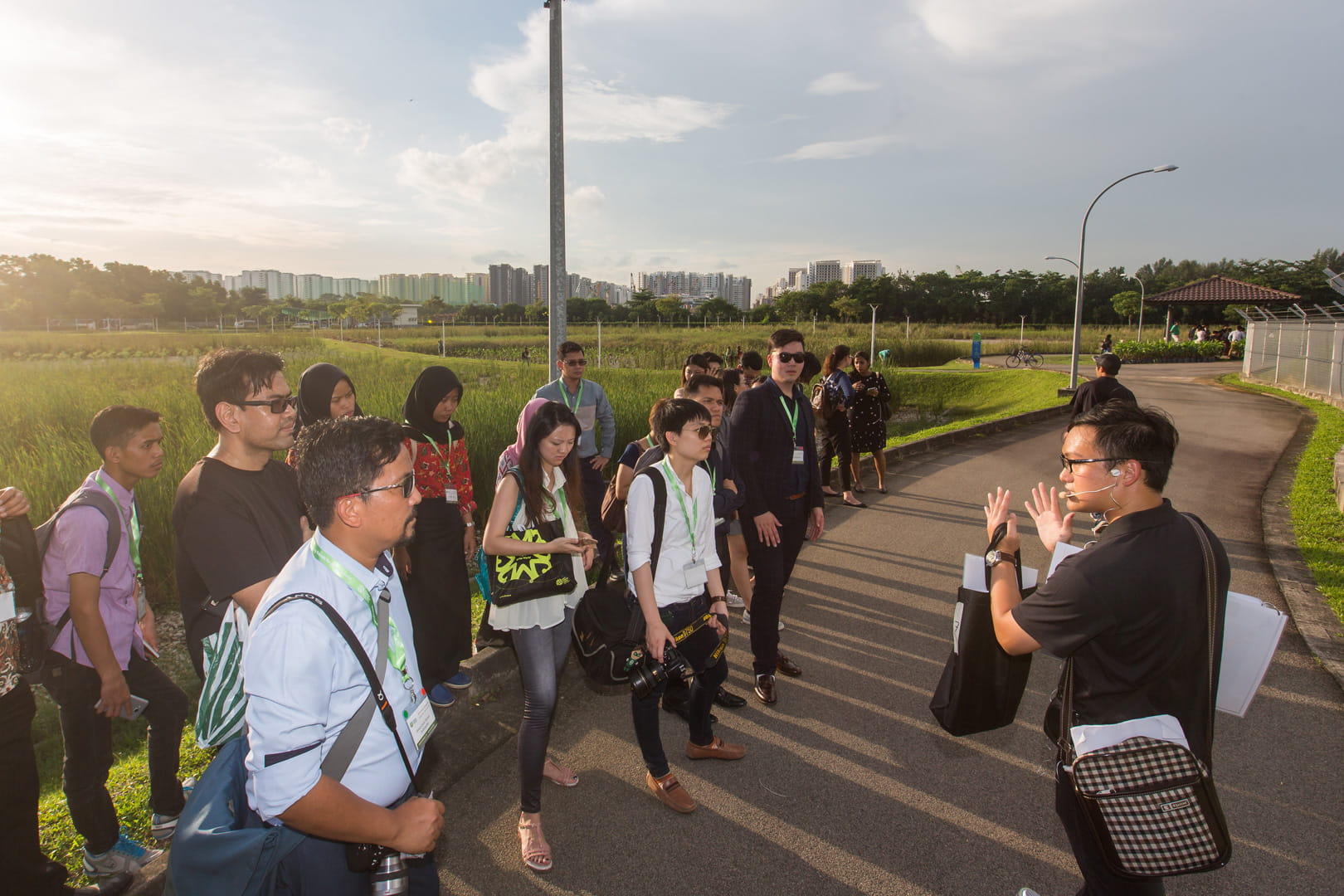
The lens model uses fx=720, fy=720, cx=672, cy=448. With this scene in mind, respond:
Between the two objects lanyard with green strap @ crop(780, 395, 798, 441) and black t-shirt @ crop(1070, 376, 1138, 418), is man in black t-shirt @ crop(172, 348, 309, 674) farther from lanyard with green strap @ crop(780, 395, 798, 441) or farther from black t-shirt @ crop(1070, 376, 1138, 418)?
black t-shirt @ crop(1070, 376, 1138, 418)

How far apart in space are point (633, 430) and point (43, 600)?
8178 millimetres

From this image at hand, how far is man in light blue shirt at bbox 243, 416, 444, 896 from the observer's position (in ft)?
4.58

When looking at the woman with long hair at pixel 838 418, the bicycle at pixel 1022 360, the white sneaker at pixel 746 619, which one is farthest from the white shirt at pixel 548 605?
the bicycle at pixel 1022 360

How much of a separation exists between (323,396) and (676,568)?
208 centimetres

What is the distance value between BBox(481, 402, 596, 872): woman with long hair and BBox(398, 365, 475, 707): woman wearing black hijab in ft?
3.71

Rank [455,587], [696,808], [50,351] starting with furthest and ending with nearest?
[50,351] → [455,587] → [696,808]

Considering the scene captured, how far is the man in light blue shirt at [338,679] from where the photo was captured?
1.40 meters

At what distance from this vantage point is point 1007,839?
290 centimetres

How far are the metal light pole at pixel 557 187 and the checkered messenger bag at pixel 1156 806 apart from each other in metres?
5.65

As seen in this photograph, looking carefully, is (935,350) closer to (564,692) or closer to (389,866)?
(564,692)

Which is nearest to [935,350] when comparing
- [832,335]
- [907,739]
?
[832,335]

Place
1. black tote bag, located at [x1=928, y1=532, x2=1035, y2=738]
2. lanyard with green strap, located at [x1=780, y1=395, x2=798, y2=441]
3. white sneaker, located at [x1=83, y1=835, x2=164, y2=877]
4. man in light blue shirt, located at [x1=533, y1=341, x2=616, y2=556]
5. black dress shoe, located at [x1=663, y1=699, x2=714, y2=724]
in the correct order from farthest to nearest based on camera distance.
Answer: man in light blue shirt, located at [x1=533, y1=341, x2=616, y2=556] < lanyard with green strap, located at [x1=780, y1=395, x2=798, y2=441] < black dress shoe, located at [x1=663, y1=699, x2=714, y2=724] < white sneaker, located at [x1=83, y1=835, x2=164, y2=877] < black tote bag, located at [x1=928, y1=532, x2=1035, y2=738]

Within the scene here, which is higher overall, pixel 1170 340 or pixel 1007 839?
pixel 1170 340

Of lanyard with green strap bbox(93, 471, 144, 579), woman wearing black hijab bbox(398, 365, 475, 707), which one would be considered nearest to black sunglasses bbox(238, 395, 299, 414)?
lanyard with green strap bbox(93, 471, 144, 579)
